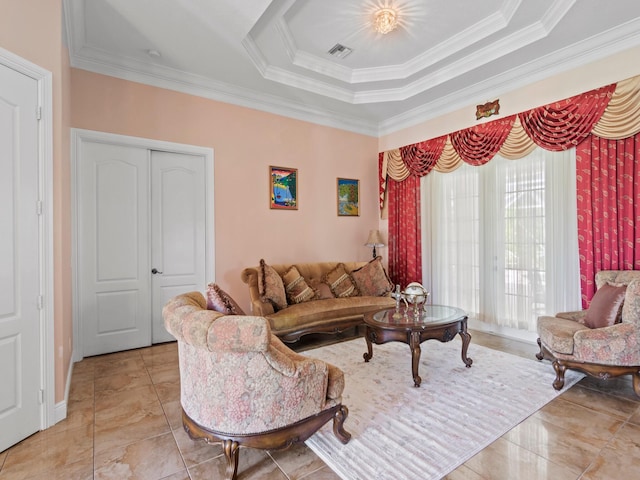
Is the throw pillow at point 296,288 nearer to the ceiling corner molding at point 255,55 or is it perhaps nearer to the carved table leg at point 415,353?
the carved table leg at point 415,353

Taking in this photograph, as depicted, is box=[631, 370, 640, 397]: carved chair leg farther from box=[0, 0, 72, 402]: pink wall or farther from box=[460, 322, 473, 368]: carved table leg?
box=[0, 0, 72, 402]: pink wall

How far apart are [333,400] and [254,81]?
3.87 meters

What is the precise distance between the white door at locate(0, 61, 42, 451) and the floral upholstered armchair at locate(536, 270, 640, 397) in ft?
13.1

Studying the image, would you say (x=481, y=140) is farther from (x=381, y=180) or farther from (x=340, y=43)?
(x=340, y=43)

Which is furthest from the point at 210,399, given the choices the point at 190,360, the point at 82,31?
the point at 82,31

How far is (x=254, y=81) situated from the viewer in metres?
4.36

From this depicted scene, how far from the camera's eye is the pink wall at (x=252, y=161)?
3.88 metres

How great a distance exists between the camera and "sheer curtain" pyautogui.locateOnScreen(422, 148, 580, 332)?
386 cm

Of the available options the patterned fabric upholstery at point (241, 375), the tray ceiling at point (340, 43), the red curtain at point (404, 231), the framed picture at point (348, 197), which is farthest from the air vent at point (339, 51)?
the patterned fabric upholstery at point (241, 375)

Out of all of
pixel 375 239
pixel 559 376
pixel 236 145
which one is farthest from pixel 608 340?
pixel 236 145

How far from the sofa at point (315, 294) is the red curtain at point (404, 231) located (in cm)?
67

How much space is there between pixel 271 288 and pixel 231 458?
233cm

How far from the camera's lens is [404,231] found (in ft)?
18.4

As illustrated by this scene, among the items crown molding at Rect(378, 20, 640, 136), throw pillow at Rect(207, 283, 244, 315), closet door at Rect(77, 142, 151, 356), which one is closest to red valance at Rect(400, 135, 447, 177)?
crown molding at Rect(378, 20, 640, 136)
